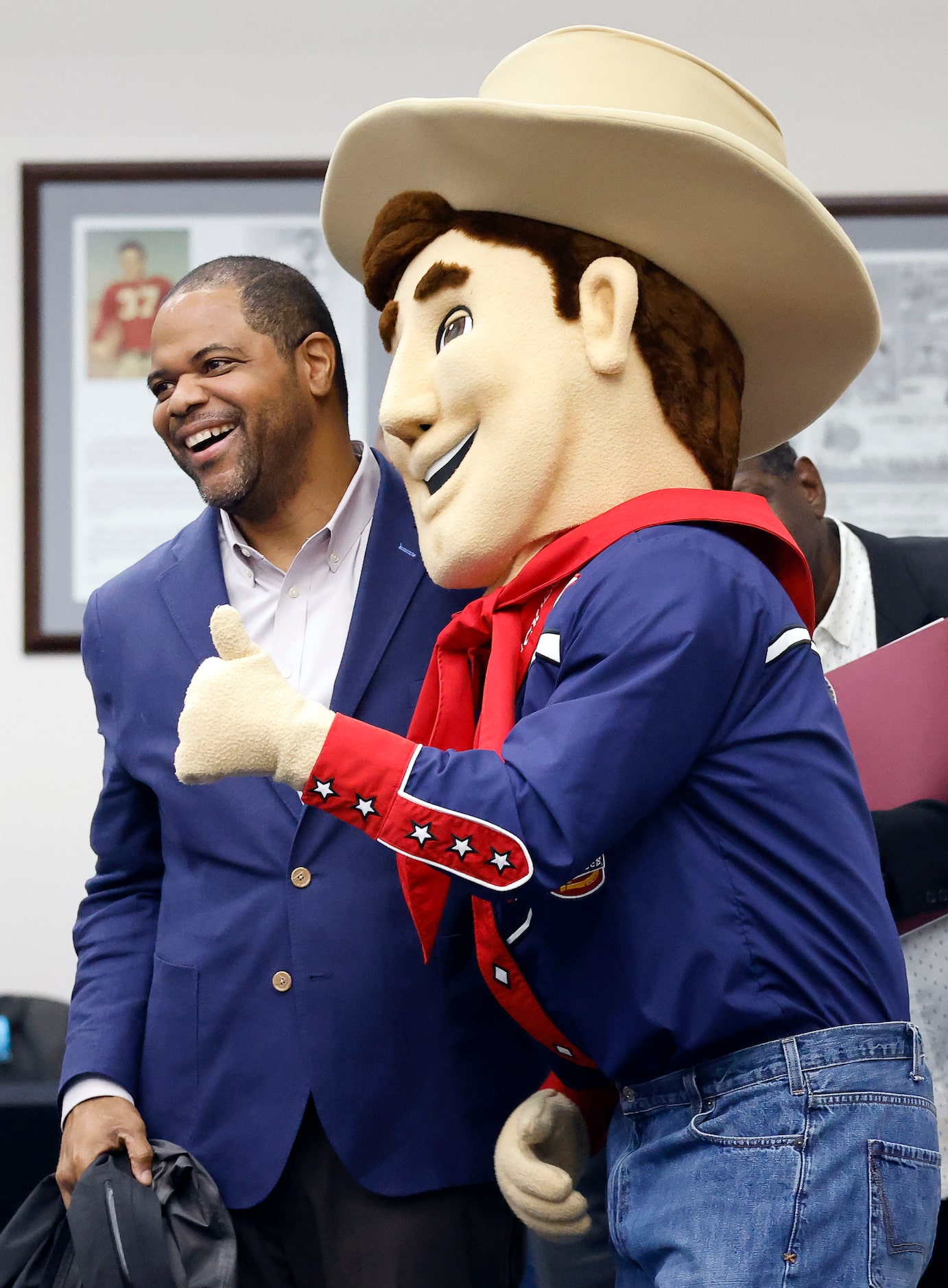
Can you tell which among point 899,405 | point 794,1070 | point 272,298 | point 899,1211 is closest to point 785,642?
point 794,1070

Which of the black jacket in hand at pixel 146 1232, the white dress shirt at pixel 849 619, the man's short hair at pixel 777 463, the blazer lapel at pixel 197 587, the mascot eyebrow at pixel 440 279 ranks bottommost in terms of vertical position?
the black jacket in hand at pixel 146 1232

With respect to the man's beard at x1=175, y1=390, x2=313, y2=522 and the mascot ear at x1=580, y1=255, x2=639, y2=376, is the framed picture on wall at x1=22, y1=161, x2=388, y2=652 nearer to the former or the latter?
the man's beard at x1=175, y1=390, x2=313, y2=522

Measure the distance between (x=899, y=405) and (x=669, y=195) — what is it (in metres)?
1.54

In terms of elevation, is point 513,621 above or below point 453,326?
below

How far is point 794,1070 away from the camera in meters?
0.96

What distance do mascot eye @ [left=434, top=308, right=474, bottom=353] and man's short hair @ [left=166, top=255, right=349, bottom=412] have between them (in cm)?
27

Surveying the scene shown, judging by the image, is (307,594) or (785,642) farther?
(307,594)

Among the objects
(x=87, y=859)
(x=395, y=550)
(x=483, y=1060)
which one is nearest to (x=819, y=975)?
(x=483, y=1060)

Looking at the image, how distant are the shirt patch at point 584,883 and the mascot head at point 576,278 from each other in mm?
287

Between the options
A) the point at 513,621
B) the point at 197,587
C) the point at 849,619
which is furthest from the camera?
the point at 849,619

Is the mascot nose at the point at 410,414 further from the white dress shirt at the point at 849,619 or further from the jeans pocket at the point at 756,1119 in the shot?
the white dress shirt at the point at 849,619

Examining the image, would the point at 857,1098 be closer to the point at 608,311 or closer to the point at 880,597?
the point at 608,311

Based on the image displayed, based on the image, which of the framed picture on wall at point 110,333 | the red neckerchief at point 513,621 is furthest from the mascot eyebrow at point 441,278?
the framed picture on wall at point 110,333

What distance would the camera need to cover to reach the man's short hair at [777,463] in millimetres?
1792
